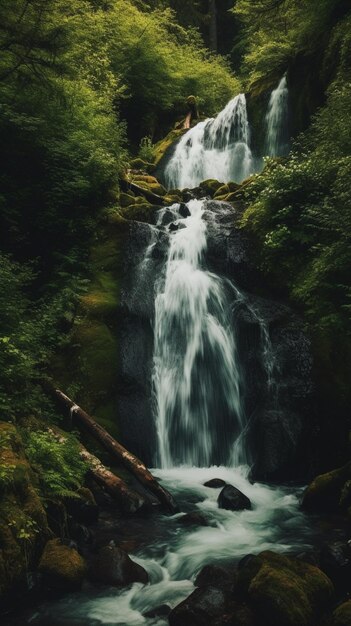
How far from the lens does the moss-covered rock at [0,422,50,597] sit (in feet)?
13.8

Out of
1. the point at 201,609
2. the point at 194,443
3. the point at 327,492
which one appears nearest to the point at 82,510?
the point at 201,609

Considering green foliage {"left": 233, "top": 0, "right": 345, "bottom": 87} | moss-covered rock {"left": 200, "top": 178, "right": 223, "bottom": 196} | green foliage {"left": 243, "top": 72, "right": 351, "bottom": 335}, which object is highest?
green foliage {"left": 233, "top": 0, "right": 345, "bottom": 87}

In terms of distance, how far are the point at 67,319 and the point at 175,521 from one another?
462 cm

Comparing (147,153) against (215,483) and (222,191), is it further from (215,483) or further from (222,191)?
(215,483)

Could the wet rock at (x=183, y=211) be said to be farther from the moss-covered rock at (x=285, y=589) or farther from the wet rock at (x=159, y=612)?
the wet rock at (x=159, y=612)

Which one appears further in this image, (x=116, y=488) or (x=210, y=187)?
(x=210, y=187)

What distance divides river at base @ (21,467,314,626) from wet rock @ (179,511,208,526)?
7cm

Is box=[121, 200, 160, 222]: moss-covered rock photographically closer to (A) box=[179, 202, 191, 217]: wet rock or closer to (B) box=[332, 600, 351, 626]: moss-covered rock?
(A) box=[179, 202, 191, 217]: wet rock

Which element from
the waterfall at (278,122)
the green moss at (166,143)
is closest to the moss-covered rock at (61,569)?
the waterfall at (278,122)

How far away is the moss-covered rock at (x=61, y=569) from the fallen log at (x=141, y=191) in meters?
11.2

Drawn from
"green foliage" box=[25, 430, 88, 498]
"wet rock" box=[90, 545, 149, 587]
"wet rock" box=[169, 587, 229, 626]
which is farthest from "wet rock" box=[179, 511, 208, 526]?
"wet rock" box=[169, 587, 229, 626]

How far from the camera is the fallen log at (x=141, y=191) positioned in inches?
554

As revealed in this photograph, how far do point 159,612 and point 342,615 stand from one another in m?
1.72

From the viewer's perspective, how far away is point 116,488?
6430 mm
